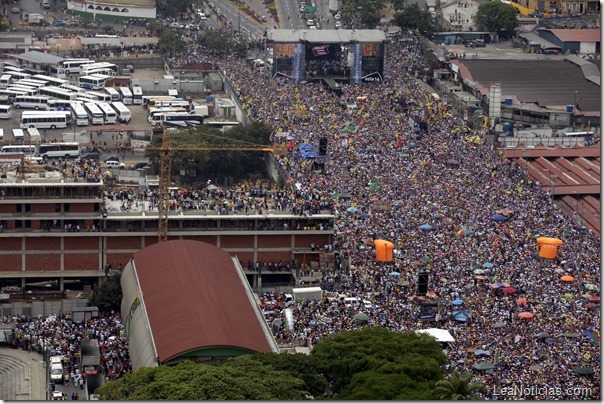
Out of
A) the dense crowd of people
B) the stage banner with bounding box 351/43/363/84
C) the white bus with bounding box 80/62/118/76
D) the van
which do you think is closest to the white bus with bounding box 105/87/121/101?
the white bus with bounding box 80/62/118/76

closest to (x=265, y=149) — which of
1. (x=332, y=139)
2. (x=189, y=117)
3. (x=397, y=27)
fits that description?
(x=332, y=139)

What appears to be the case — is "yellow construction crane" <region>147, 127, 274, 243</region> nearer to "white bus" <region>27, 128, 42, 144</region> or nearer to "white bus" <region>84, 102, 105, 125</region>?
"white bus" <region>84, 102, 105, 125</region>

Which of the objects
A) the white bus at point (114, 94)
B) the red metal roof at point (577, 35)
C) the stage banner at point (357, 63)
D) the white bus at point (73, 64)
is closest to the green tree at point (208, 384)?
the white bus at point (114, 94)

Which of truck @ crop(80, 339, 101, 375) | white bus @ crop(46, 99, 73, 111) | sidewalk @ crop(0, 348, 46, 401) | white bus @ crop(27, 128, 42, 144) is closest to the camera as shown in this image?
sidewalk @ crop(0, 348, 46, 401)

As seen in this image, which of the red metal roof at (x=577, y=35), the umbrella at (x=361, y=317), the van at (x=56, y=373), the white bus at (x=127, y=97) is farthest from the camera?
the red metal roof at (x=577, y=35)

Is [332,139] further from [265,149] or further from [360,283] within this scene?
[360,283]

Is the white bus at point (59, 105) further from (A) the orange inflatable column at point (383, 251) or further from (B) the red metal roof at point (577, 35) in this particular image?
(A) the orange inflatable column at point (383, 251)
